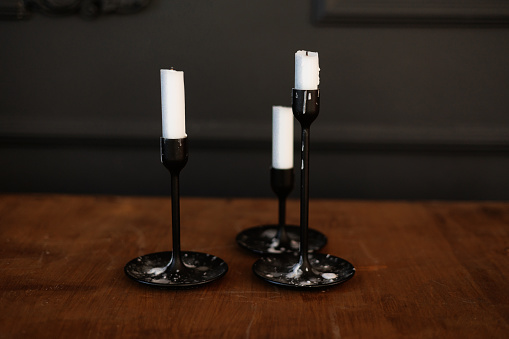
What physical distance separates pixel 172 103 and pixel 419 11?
26.4 inches

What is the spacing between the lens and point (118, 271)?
0.69m

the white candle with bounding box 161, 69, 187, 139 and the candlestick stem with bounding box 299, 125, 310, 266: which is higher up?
the white candle with bounding box 161, 69, 187, 139

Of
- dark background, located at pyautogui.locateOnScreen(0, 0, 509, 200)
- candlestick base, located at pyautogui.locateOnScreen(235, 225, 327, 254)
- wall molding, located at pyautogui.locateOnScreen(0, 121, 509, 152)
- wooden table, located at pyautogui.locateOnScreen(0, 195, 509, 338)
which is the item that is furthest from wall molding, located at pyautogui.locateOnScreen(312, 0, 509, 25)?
candlestick base, located at pyautogui.locateOnScreen(235, 225, 327, 254)

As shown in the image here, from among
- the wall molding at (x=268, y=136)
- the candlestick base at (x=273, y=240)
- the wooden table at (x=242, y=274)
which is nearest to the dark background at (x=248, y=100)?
the wall molding at (x=268, y=136)

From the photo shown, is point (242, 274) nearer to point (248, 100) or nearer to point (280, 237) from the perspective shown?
point (280, 237)

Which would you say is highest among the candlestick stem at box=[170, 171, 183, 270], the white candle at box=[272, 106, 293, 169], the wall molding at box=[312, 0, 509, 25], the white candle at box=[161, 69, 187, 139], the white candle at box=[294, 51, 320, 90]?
the wall molding at box=[312, 0, 509, 25]

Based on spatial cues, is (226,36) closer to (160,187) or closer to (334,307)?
(160,187)

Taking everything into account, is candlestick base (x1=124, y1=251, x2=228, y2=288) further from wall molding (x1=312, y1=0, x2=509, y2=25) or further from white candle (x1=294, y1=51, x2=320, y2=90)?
wall molding (x1=312, y1=0, x2=509, y2=25)

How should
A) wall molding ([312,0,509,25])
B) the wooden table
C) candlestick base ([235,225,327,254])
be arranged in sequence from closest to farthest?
the wooden table
candlestick base ([235,225,327,254])
wall molding ([312,0,509,25])

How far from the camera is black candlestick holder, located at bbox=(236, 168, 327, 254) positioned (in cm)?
77

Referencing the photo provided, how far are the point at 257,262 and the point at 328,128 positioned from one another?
0.53m

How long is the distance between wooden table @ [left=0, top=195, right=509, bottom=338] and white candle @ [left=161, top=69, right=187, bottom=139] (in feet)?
0.57

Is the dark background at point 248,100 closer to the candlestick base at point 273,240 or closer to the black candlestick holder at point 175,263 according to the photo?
the candlestick base at point 273,240

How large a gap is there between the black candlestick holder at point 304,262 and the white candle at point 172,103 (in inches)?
4.8
